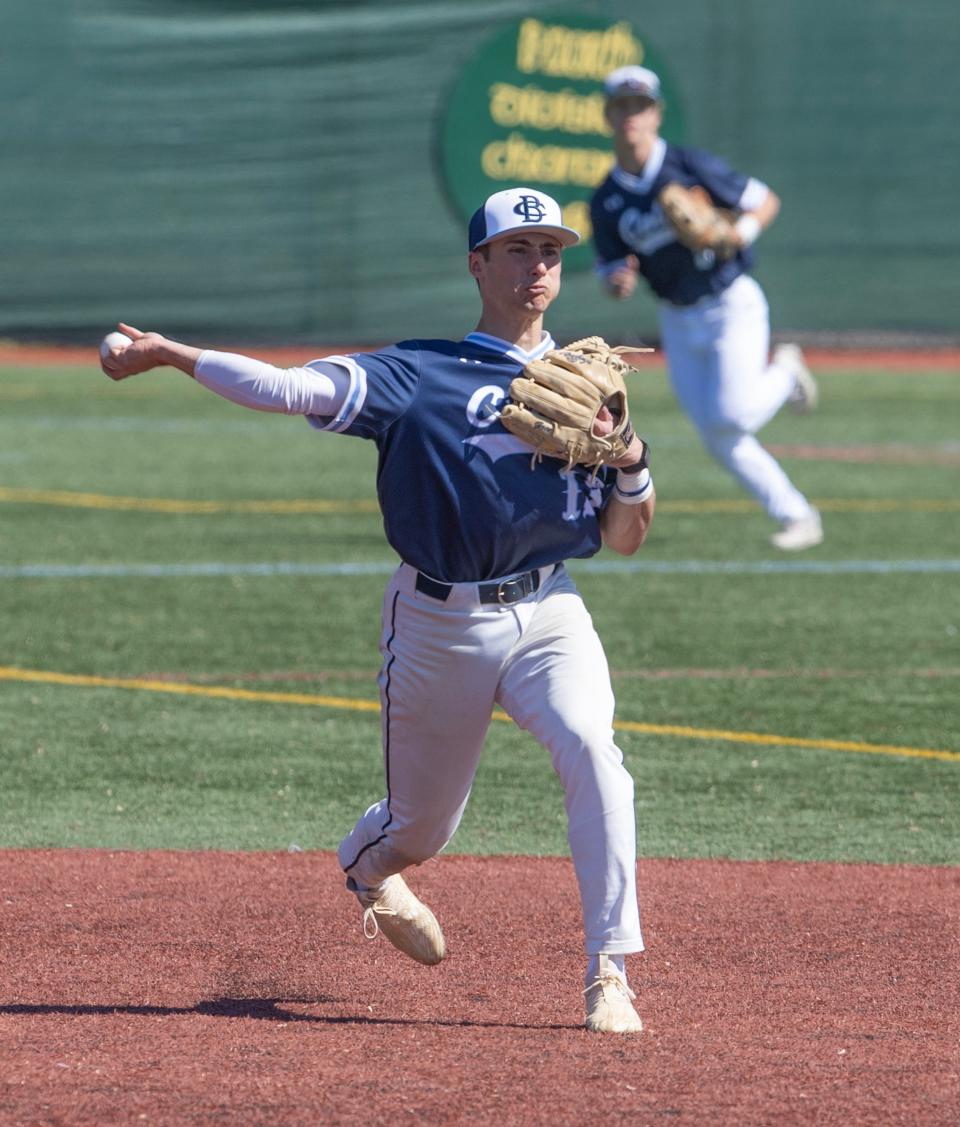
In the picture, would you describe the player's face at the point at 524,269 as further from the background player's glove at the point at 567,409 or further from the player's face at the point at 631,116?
the player's face at the point at 631,116

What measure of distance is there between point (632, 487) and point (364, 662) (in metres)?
4.54

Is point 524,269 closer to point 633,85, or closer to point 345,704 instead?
point 345,704

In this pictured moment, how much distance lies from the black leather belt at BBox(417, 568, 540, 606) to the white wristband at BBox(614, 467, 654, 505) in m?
0.29

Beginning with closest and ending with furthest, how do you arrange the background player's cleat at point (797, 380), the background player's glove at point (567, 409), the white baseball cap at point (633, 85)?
1. the background player's glove at point (567, 409)
2. the white baseball cap at point (633, 85)
3. the background player's cleat at point (797, 380)

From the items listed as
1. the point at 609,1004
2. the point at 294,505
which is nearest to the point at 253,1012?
the point at 609,1004

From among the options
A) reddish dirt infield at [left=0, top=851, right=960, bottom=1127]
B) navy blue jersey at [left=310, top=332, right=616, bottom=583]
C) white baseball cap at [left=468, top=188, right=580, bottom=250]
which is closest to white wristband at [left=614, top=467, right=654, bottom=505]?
navy blue jersey at [left=310, top=332, right=616, bottom=583]

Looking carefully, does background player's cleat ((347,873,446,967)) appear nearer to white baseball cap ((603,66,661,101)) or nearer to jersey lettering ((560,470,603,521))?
jersey lettering ((560,470,603,521))

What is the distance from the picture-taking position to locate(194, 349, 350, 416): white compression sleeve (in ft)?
15.6

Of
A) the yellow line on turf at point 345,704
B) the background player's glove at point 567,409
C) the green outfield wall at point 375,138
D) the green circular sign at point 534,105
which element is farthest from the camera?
the green circular sign at point 534,105

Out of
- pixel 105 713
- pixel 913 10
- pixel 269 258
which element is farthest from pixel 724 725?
pixel 913 10

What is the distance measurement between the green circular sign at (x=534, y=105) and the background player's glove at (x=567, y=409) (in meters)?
18.5

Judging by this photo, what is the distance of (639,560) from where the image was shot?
1231 cm

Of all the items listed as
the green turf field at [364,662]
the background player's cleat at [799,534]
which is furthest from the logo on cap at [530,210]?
the background player's cleat at [799,534]

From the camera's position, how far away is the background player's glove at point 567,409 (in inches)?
192
